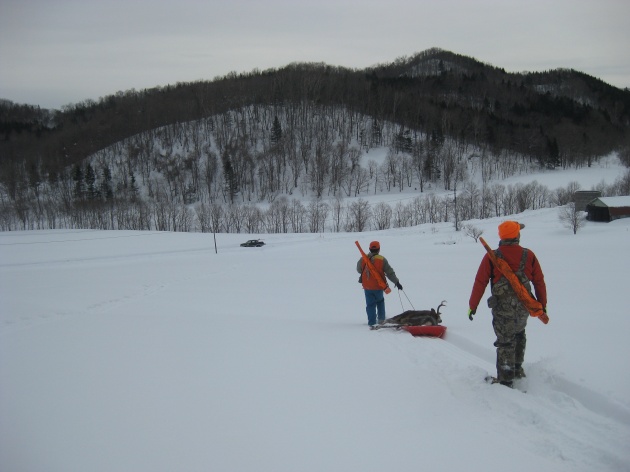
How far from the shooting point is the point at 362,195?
251 feet

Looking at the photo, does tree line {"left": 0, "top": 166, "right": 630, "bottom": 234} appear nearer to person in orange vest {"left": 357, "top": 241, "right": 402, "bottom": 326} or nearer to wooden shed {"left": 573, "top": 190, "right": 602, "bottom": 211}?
wooden shed {"left": 573, "top": 190, "right": 602, "bottom": 211}

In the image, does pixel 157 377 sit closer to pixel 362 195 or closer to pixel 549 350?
pixel 549 350

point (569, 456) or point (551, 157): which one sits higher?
point (551, 157)

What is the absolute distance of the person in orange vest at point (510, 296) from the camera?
4.53 meters

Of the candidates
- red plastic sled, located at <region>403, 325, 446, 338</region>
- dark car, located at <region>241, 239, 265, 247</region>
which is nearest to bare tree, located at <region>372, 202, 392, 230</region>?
dark car, located at <region>241, 239, 265, 247</region>

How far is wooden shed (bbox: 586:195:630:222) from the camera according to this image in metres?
41.4

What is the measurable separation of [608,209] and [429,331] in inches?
1830

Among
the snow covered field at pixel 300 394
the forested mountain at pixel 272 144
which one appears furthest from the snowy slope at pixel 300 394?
the forested mountain at pixel 272 144

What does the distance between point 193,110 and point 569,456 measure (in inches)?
4486

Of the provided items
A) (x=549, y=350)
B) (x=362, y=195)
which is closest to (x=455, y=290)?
(x=549, y=350)

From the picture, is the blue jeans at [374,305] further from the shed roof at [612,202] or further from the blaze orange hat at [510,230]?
the shed roof at [612,202]

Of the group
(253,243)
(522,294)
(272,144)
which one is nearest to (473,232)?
(253,243)

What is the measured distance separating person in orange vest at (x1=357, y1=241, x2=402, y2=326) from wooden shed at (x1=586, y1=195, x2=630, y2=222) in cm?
4580

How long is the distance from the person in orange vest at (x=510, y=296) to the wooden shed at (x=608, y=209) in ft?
157
